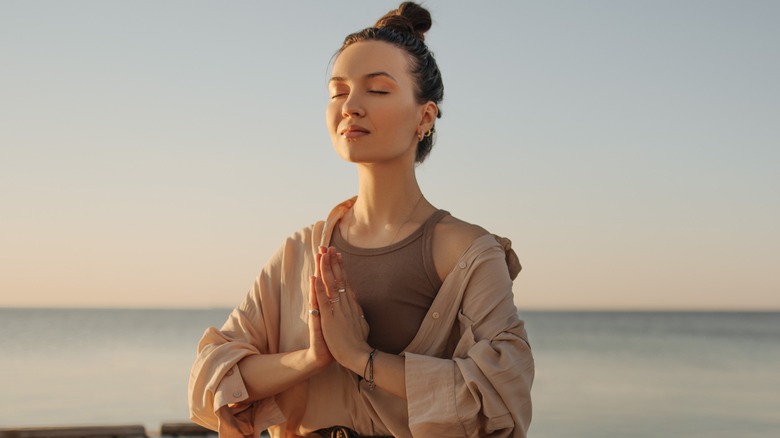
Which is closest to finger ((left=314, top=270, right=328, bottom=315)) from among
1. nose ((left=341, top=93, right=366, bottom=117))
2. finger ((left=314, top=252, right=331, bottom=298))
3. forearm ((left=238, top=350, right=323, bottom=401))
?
finger ((left=314, top=252, right=331, bottom=298))

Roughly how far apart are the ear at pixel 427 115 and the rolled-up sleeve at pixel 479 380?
1.35 feet

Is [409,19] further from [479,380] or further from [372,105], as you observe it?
[479,380]

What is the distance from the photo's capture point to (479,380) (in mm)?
1946

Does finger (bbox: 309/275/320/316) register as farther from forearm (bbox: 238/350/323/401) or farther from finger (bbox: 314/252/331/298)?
forearm (bbox: 238/350/323/401)

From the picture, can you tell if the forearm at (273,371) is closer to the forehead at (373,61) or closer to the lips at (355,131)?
the lips at (355,131)

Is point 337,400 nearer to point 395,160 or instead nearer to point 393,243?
point 393,243

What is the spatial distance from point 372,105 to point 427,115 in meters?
0.18

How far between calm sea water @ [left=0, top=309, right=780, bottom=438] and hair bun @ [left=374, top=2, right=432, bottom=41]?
387 inches

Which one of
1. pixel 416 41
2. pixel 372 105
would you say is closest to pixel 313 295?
pixel 372 105

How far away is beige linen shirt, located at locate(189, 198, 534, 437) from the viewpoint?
1.97 meters

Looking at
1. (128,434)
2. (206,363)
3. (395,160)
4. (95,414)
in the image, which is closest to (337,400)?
(206,363)

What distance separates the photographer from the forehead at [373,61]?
2.18m

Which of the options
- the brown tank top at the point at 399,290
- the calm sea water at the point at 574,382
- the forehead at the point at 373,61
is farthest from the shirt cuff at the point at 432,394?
the calm sea water at the point at 574,382

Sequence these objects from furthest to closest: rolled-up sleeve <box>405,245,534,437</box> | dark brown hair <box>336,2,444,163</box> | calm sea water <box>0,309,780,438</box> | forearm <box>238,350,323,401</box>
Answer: calm sea water <box>0,309,780,438</box> → dark brown hair <box>336,2,444,163</box> → forearm <box>238,350,323,401</box> → rolled-up sleeve <box>405,245,534,437</box>
